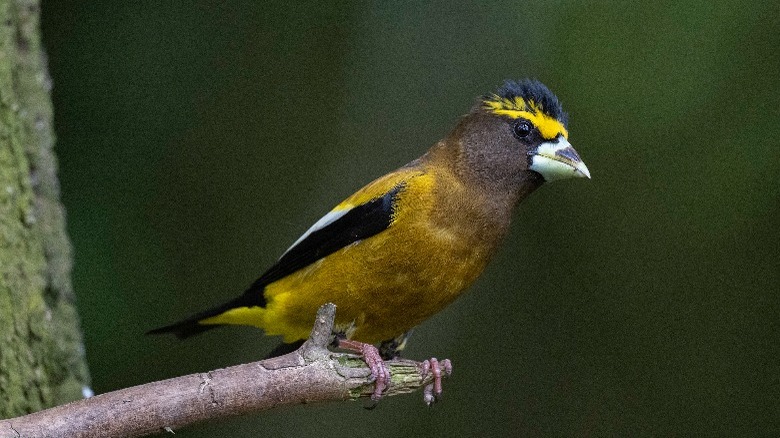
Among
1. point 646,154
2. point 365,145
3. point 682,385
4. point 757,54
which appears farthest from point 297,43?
point 682,385

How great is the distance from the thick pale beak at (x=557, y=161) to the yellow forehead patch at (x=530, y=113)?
37 millimetres

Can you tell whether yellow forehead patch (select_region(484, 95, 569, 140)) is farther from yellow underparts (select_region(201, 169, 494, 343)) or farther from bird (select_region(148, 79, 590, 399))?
yellow underparts (select_region(201, 169, 494, 343))

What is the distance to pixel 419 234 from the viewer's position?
3.38 m

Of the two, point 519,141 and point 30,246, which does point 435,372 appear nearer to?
point 519,141

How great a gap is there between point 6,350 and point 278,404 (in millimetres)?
1243

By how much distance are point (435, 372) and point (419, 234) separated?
457mm

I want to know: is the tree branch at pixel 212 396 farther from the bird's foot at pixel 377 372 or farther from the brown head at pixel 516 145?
the brown head at pixel 516 145

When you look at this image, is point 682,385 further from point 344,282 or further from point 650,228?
point 344,282

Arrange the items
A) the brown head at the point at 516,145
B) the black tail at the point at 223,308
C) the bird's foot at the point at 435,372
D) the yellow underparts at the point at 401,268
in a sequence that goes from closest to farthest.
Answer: the bird's foot at the point at 435,372 < the yellow underparts at the point at 401,268 < the brown head at the point at 516,145 < the black tail at the point at 223,308

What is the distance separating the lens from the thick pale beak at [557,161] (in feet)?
11.3

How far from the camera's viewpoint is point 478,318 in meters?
4.94

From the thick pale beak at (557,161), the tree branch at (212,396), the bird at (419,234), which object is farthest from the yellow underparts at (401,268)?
the tree branch at (212,396)

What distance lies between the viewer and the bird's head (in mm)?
3557

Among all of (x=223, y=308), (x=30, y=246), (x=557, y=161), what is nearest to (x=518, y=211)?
(x=557, y=161)
